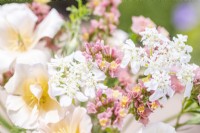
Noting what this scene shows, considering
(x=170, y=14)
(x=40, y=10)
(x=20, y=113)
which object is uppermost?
(x=170, y=14)

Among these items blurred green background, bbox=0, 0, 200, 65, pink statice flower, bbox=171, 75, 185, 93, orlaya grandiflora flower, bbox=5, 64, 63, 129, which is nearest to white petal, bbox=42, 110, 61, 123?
orlaya grandiflora flower, bbox=5, 64, 63, 129

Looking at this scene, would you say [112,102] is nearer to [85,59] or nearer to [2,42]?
[85,59]

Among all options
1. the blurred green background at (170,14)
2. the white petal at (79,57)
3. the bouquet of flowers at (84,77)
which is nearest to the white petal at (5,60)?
the bouquet of flowers at (84,77)

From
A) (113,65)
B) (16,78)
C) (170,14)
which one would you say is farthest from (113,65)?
(170,14)

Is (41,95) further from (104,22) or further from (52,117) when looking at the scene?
(104,22)

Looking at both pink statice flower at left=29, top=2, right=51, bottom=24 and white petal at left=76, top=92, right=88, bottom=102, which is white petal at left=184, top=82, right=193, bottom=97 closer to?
white petal at left=76, top=92, right=88, bottom=102
